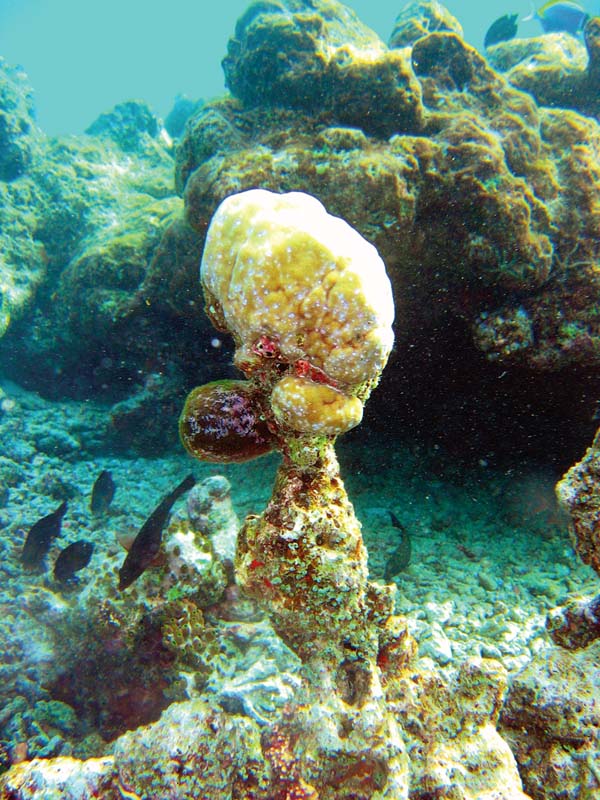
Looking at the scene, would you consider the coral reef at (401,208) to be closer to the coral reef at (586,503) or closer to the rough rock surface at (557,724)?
the coral reef at (586,503)

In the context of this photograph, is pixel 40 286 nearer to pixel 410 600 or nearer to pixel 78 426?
pixel 78 426

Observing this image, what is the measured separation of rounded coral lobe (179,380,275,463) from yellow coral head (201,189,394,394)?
1.21ft

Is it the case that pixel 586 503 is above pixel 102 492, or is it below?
above

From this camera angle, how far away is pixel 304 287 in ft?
5.60

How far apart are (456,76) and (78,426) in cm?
783

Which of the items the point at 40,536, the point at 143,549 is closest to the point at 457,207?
the point at 143,549

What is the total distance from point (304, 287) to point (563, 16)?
13760 mm

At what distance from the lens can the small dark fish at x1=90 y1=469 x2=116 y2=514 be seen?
228 inches

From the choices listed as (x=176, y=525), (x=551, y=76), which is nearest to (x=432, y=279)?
(x=176, y=525)

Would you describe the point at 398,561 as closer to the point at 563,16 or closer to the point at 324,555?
the point at 324,555

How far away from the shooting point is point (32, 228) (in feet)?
28.5

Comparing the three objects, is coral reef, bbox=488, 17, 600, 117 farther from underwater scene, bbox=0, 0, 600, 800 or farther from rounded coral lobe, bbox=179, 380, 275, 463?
rounded coral lobe, bbox=179, 380, 275, 463

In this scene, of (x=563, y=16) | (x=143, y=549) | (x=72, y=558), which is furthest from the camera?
(x=563, y=16)

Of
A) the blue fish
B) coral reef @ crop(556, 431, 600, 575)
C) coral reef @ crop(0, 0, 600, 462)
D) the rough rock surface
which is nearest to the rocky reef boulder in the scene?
coral reef @ crop(0, 0, 600, 462)
